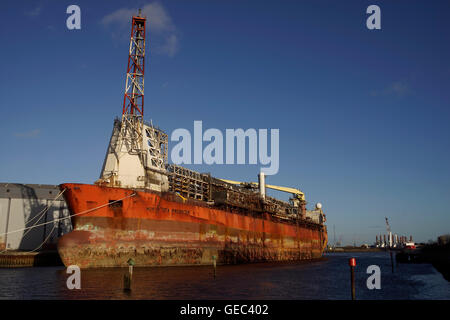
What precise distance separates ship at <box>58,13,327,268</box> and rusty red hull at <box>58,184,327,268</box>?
0.09 m

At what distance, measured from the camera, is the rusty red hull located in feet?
109

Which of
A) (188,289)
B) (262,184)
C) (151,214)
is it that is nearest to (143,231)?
(151,214)

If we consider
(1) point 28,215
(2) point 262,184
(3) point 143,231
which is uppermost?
(2) point 262,184

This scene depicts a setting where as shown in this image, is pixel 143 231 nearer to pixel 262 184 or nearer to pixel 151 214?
pixel 151 214

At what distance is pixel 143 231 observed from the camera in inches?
1396

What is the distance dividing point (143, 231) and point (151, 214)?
197 centimetres

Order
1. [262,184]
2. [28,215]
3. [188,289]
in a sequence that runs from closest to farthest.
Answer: [188,289]
[28,215]
[262,184]

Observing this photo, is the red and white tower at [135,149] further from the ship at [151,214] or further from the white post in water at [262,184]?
the white post in water at [262,184]

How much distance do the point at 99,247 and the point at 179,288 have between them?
13015 mm

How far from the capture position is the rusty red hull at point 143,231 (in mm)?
33094

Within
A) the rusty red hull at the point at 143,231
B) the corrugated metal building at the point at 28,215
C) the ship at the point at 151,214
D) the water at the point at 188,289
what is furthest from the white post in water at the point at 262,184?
the water at the point at 188,289
